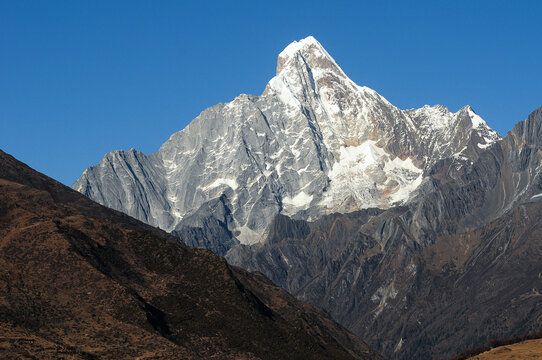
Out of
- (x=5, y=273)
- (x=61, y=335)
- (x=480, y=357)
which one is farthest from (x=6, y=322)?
(x=480, y=357)

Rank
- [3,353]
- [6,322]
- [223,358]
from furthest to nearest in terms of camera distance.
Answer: [223,358] < [6,322] < [3,353]

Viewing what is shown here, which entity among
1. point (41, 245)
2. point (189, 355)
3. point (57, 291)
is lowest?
point (189, 355)

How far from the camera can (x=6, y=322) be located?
548ft

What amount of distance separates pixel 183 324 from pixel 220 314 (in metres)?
10.3

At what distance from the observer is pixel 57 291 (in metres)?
186

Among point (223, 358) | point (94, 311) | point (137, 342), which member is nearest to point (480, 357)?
point (223, 358)

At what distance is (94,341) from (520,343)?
2978 inches

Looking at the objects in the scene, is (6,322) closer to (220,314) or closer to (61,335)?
(61,335)

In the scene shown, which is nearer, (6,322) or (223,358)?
(6,322)

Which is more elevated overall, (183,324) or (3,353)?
(183,324)

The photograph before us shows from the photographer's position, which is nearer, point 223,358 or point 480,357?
point 480,357

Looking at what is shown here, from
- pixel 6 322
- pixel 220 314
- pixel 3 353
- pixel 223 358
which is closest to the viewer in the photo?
pixel 3 353

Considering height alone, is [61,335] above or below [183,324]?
below

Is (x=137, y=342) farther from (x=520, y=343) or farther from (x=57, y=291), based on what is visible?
(x=520, y=343)
